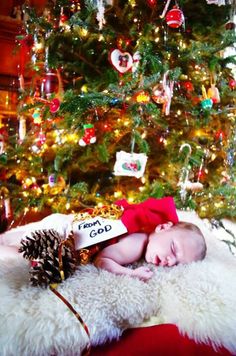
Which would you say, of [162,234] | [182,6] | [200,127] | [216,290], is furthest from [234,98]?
[216,290]

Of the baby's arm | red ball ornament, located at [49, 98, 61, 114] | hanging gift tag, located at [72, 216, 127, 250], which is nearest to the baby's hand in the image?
the baby's arm

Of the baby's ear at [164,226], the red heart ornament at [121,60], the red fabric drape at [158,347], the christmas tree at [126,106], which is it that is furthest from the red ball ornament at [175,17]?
the red fabric drape at [158,347]

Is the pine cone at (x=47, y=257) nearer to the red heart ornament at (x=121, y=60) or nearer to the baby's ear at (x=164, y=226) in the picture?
the baby's ear at (x=164, y=226)

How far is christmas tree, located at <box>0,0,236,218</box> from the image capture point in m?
1.81

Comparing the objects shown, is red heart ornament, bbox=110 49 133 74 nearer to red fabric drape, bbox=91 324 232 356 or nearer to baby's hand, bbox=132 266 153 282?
baby's hand, bbox=132 266 153 282

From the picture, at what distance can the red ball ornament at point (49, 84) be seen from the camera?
197cm

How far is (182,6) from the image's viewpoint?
2010 mm

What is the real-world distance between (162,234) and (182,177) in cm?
91

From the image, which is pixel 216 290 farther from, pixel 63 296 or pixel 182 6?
pixel 182 6

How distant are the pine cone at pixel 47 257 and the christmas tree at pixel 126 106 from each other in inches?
34.8

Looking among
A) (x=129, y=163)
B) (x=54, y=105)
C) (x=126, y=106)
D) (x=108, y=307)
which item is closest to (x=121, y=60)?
(x=126, y=106)

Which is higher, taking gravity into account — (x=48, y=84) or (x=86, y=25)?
(x=86, y=25)

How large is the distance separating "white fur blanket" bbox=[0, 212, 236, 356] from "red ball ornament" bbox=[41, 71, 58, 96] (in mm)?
1233

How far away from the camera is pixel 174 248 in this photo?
105cm
